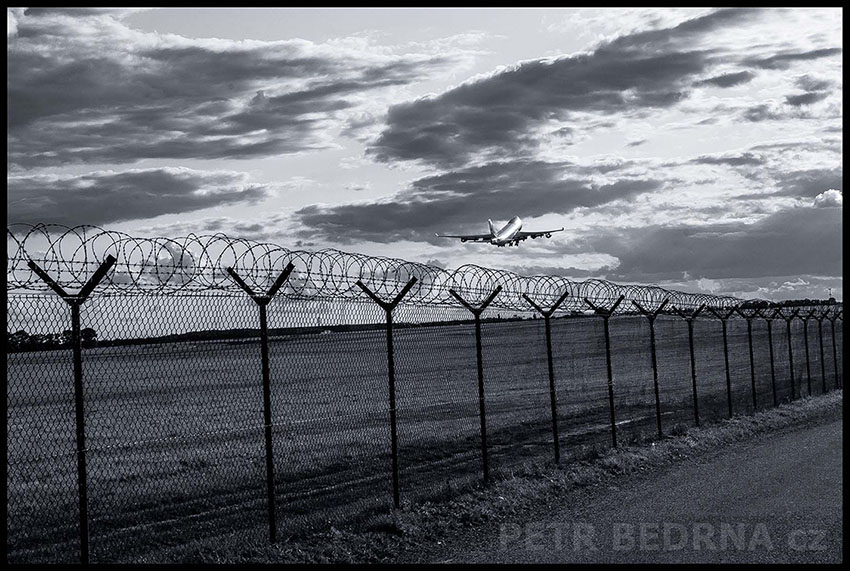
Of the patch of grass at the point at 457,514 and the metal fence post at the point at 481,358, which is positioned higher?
the metal fence post at the point at 481,358

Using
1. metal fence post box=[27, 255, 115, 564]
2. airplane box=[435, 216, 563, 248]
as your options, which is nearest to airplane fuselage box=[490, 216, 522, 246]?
airplane box=[435, 216, 563, 248]

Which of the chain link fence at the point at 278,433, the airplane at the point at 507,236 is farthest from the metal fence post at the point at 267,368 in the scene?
the airplane at the point at 507,236

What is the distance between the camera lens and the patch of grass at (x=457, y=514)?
820cm

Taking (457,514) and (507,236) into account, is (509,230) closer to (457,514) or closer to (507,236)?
(507,236)

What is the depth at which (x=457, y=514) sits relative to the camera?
32.4 ft

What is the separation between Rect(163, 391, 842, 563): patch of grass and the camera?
8.20 meters

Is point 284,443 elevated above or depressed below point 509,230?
below

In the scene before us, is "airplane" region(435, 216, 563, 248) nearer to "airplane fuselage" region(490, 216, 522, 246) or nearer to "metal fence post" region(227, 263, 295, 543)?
"airplane fuselage" region(490, 216, 522, 246)

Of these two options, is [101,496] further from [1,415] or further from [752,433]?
[752,433]

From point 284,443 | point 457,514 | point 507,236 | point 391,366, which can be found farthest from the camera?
point 507,236

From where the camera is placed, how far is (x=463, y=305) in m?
11.7

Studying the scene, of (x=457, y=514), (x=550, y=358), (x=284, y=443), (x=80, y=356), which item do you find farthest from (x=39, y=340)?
(x=284, y=443)

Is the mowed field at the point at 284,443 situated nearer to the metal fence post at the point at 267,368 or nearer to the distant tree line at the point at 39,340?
the distant tree line at the point at 39,340

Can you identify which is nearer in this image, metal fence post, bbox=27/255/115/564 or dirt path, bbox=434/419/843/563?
metal fence post, bbox=27/255/115/564
